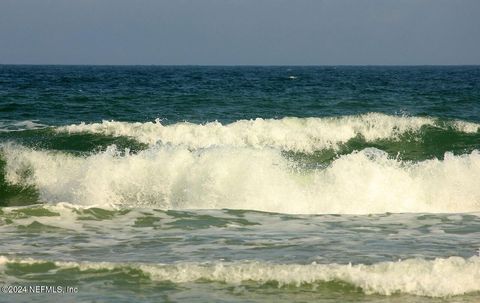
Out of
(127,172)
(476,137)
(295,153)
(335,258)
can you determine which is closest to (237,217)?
(335,258)

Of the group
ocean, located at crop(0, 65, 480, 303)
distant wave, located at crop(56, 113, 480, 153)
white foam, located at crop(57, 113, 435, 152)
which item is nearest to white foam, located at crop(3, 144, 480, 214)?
ocean, located at crop(0, 65, 480, 303)

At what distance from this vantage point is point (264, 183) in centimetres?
1275

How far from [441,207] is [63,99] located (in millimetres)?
19127

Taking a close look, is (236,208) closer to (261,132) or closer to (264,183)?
(264,183)

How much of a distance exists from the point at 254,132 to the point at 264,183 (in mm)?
6358

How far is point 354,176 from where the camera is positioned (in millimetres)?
12891

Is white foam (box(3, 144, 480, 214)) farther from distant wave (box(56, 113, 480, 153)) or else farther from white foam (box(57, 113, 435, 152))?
white foam (box(57, 113, 435, 152))

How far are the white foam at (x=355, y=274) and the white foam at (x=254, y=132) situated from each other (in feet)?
33.5

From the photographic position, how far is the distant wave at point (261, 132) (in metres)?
18.5

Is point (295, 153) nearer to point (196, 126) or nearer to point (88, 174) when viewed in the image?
→ point (196, 126)

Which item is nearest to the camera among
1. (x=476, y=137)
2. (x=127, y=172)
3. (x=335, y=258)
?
(x=335, y=258)

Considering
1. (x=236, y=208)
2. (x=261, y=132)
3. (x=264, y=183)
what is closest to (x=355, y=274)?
(x=236, y=208)

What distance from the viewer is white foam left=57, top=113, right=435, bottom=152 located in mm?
18469

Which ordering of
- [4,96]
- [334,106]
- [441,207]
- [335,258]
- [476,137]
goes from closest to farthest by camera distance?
[335,258] → [441,207] → [476,137] → [334,106] → [4,96]
